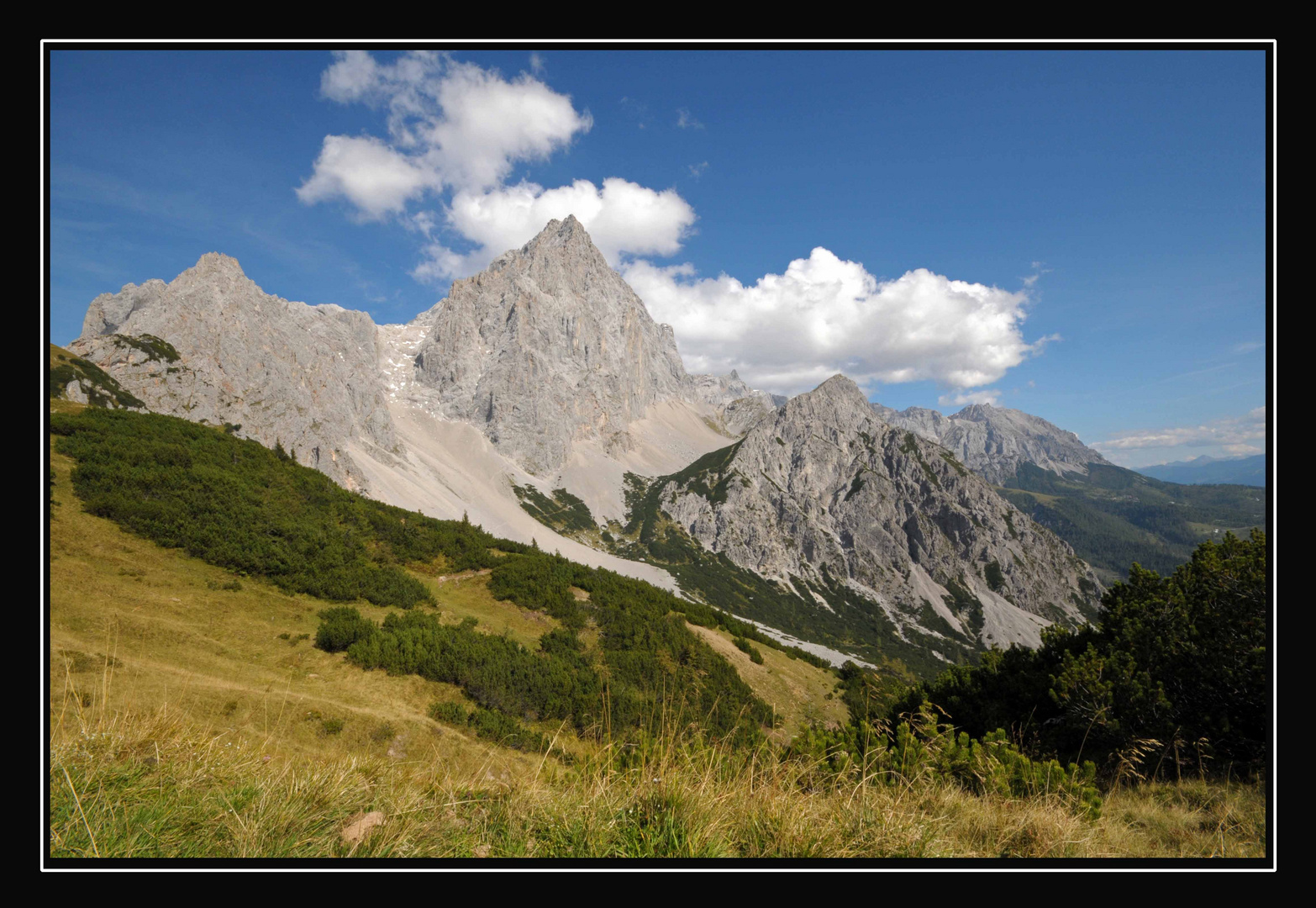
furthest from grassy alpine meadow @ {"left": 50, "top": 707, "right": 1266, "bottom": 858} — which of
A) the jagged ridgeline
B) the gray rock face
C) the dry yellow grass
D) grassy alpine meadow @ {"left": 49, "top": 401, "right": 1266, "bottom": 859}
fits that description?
the gray rock face

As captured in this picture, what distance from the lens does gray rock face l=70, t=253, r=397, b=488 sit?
400 ft

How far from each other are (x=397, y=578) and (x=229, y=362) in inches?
6297

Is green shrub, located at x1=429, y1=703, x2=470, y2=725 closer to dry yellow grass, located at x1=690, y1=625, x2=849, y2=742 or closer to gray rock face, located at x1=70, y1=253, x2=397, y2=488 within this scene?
dry yellow grass, located at x1=690, y1=625, x2=849, y2=742

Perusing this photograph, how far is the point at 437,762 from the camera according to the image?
583cm

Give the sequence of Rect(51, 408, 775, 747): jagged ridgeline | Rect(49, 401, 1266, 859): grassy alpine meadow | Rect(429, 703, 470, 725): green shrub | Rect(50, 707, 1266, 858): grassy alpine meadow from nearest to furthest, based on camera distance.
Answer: Rect(50, 707, 1266, 858): grassy alpine meadow
Rect(49, 401, 1266, 859): grassy alpine meadow
Rect(429, 703, 470, 725): green shrub
Rect(51, 408, 775, 747): jagged ridgeline

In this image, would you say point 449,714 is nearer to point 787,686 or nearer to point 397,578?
point 397,578

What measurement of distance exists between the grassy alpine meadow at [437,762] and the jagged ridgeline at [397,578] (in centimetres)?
20

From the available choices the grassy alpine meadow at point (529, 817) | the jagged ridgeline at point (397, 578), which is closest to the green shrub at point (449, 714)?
the jagged ridgeline at point (397, 578)

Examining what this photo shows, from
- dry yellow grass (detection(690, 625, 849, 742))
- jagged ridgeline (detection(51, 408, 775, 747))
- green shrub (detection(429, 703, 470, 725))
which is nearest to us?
green shrub (detection(429, 703, 470, 725))

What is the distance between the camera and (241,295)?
147 metres

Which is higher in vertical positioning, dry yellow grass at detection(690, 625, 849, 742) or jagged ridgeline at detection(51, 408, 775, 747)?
jagged ridgeline at detection(51, 408, 775, 747)

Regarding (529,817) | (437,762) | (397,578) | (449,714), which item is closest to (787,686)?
(449,714)

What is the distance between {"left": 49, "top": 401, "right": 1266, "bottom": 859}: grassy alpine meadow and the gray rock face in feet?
449
